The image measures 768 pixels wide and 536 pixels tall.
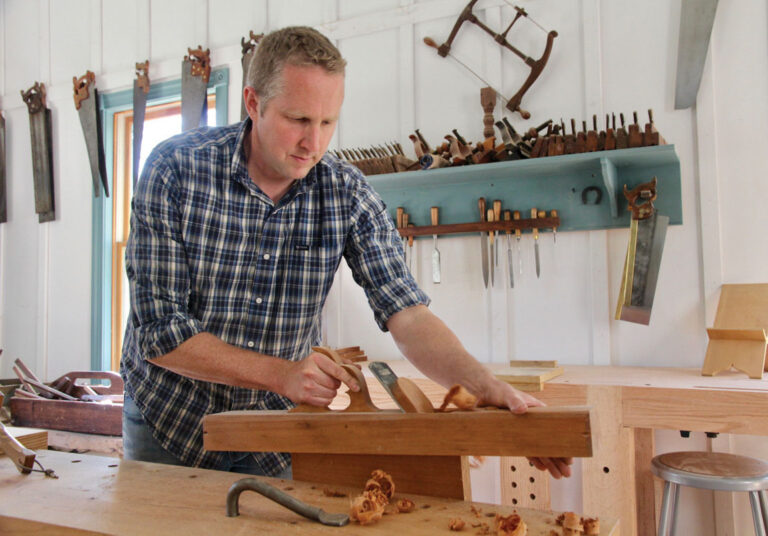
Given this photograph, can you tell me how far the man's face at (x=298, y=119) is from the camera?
1.46m

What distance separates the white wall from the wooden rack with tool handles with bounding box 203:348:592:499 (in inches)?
83.6

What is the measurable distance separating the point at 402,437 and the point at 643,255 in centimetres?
214

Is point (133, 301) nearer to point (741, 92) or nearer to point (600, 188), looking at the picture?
point (600, 188)

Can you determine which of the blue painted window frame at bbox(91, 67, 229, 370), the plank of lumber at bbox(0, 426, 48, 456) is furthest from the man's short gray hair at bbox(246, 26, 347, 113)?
the blue painted window frame at bbox(91, 67, 229, 370)

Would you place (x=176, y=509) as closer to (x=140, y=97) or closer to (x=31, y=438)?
(x=31, y=438)

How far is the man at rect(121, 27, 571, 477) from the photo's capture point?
4.70 ft

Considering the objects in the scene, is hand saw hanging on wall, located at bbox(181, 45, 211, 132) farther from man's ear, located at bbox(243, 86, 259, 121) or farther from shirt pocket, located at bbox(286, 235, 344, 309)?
shirt pocket, located at bbox(286, 235, 344, 309)

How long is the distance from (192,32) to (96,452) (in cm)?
277

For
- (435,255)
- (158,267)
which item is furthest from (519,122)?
(158,267)

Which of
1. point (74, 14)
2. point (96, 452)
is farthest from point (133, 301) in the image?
point (74, 14)

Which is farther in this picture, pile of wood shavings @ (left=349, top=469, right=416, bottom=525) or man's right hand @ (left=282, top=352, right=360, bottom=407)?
man's right hand @ (left=282, top=352, right=360, bottom=407)

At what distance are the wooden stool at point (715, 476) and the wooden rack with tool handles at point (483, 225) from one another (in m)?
1.21

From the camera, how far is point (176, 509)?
1.03 metres

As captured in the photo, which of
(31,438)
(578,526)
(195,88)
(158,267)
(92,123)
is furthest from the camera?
(92,123)
